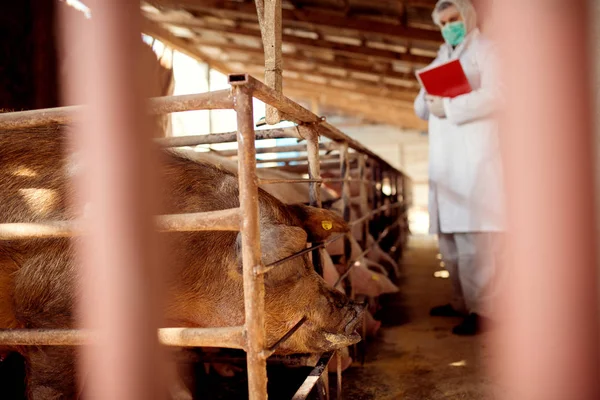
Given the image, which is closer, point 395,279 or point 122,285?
point 122,285

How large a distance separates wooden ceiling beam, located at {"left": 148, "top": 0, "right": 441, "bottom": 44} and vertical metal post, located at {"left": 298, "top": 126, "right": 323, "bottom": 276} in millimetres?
4620

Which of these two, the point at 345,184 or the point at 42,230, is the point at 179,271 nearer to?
the point at 42,230

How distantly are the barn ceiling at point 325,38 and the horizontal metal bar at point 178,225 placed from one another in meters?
4.67

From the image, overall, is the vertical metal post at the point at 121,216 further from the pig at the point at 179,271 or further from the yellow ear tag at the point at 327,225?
the yellow ear tag at the point at 327,225

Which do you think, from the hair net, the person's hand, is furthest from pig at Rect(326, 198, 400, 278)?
the hair net

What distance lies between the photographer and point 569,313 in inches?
72.2

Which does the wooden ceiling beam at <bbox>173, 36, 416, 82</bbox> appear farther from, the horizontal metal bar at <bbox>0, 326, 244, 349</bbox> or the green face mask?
the horizontal metal bar at <bbox>0, 326, 244, 349</bbox>

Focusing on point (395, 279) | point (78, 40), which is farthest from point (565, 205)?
point (78, 40)

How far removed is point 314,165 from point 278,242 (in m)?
0.70

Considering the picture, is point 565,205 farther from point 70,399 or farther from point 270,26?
point 70,399

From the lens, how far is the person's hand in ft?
13.3

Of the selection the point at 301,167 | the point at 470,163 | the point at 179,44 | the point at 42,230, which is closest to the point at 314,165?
the point at 42,230

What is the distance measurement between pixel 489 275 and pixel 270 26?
2.76 metres

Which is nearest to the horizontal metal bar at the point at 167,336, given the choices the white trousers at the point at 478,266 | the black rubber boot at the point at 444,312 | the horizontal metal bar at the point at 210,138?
the horizontal metal bar at the point at 210,138
